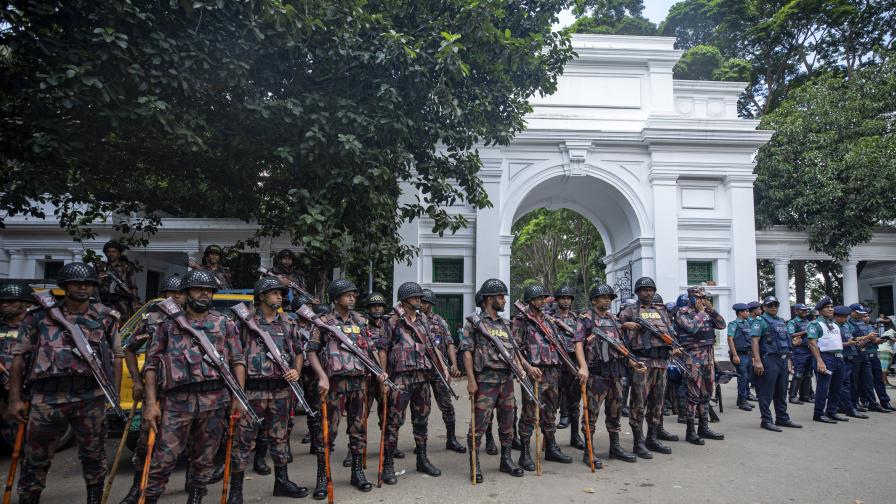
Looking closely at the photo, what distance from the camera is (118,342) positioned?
16.7ft

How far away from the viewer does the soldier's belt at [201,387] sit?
14.7ft

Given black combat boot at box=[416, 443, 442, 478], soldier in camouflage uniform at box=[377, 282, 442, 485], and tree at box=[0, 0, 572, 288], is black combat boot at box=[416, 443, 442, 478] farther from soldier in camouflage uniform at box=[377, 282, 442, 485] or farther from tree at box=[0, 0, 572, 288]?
tree at box=[0, 0, 572, 288]

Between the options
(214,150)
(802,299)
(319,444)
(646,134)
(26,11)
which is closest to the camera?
(319,444)

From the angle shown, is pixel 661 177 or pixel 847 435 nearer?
pixel 847 435

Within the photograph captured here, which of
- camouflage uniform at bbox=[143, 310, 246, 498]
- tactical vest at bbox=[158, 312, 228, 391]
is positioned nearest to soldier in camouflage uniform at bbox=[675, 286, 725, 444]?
camouflage uniform at bbox=[143, 310, 246, 498]

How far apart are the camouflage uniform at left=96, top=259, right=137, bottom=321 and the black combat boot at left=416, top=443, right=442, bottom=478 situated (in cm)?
557

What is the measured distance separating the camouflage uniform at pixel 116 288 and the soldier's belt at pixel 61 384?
451cm

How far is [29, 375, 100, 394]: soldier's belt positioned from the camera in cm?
453

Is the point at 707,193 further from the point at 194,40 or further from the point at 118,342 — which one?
the point at 118,342

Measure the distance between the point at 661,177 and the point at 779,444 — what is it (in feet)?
35.6

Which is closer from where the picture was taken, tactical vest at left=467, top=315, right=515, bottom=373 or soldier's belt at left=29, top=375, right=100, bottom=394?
soldier's belt at left=29, top=375, right=100, bottom=394

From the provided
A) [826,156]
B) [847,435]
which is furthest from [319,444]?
[826,156]

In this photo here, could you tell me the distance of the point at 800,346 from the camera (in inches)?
402

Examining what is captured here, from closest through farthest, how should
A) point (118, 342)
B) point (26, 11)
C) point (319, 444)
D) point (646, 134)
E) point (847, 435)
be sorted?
point (118, 342), point (319, 444), point (26, 11), point (847, 435), point (646, 134)
